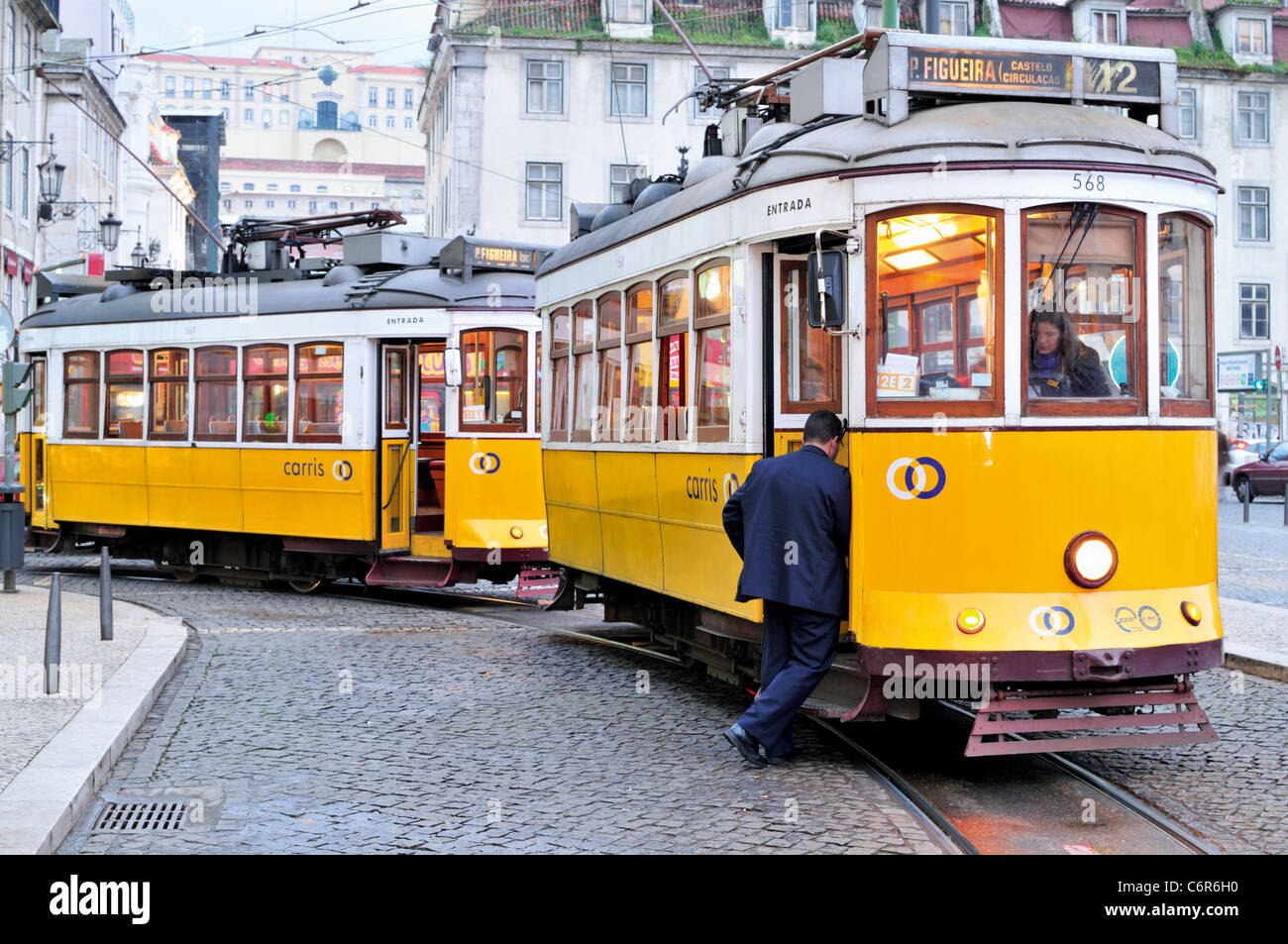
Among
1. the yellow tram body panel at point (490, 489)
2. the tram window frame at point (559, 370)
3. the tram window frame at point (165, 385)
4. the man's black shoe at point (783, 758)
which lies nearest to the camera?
the man's black shoe at point (783, 758)

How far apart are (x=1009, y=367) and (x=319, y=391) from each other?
9.93 meters

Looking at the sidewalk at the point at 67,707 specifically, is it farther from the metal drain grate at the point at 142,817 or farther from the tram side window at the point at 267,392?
the tram side window at the point at 267,392

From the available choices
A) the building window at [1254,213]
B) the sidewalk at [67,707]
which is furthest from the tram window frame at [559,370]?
the building window at [1254,213]

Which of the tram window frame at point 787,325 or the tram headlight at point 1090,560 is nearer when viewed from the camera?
the tram headlight at point 1090,560

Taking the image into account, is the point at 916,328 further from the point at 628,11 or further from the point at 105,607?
the point at 628,11

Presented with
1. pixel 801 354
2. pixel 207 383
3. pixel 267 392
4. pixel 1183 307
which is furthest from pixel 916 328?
pixel 207 383

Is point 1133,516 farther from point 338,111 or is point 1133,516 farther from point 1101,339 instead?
point 338,111

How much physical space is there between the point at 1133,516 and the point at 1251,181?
41.8 meters

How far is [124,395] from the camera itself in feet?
59.1

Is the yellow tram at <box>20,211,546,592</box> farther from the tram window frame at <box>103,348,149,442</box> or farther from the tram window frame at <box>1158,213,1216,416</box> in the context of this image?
the tram window frame at <box>1158,213,1216,416</box>

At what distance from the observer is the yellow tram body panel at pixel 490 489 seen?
47.6 ft

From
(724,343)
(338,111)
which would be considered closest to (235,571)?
(724,343)

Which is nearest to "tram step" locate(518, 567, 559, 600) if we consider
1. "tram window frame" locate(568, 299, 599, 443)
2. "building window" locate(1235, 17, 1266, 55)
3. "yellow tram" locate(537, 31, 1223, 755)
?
"tram window frame" locate(568, 299, 599, 443)

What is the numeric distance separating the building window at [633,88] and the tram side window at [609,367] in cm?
3148
